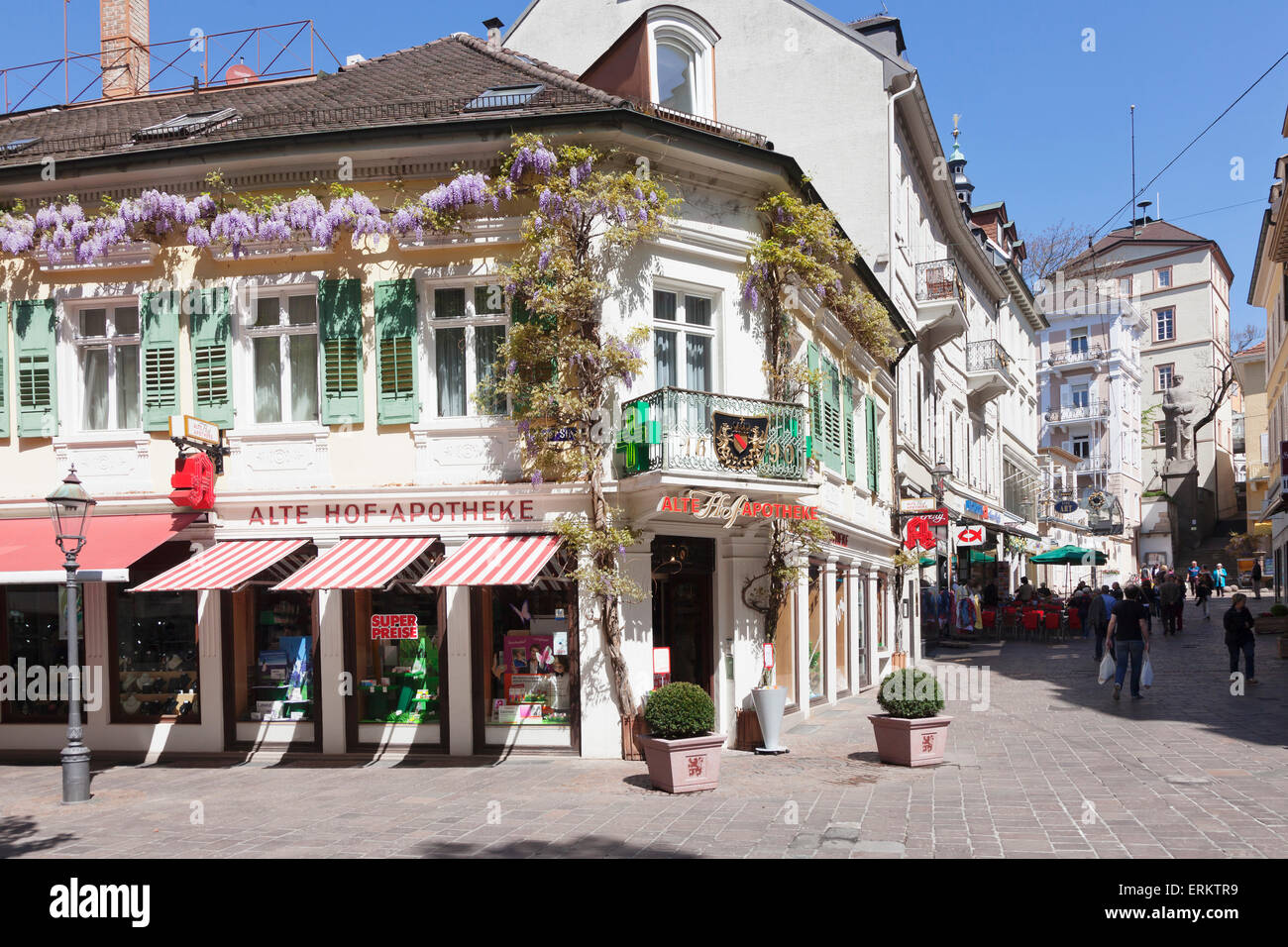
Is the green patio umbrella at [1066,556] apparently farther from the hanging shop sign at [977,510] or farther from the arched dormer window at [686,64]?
the arched dormer window at [686,64]

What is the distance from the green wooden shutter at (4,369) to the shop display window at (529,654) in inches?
276

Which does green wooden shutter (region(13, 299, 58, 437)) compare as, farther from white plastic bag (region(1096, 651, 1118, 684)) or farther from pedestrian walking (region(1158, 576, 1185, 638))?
pedestrian walking (region(1158, 576, 1185, 638))

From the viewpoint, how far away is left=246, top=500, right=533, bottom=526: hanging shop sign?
14203 mm

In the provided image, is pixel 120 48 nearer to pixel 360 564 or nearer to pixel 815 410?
pixel 360 564

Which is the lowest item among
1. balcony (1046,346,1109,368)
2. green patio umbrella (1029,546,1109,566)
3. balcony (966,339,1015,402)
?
green patio umbrella (1029,546,1109,566)

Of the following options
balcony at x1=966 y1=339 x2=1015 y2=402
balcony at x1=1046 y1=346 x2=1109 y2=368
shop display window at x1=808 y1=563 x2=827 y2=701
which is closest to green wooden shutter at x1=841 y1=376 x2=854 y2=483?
shop display window at x1=808 y1=563 x2=827 y2=701

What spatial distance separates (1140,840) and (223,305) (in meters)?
12.2

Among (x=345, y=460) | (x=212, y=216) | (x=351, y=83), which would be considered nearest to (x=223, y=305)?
(x=212, y=216)

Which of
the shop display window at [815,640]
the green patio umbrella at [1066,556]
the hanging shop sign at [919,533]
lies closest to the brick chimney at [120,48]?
the shop display window at [815,640]

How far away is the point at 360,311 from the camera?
1474 cm

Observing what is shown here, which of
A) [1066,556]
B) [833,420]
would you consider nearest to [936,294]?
[833,420]

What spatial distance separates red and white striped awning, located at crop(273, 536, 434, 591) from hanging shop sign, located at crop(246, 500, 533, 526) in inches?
10.9

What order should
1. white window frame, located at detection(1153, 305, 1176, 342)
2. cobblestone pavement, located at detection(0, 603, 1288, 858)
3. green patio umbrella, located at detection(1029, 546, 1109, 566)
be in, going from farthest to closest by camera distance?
white window frame, located at detection(1153, 305, 1176, 342), green patio umbrella, located at detection(1029, 546, 1109, 566), cobblestone pavement, located at detection(0, 603, 1288, 858)

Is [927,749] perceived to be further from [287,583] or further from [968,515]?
[968,515]
